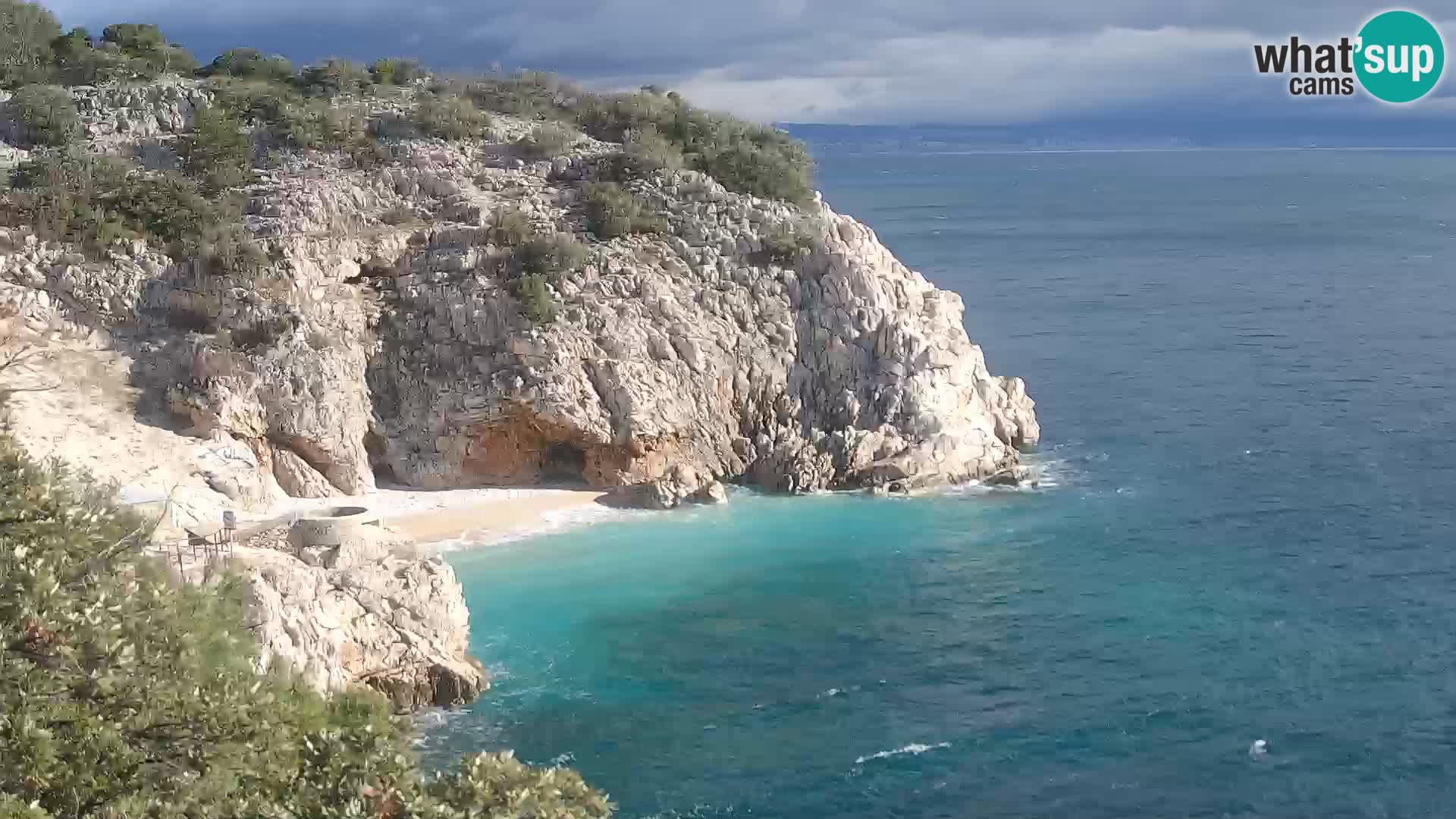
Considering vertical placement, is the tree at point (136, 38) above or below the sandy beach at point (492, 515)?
above

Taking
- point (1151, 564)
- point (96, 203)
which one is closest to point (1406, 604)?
point (1151, 564)

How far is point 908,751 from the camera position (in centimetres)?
2238

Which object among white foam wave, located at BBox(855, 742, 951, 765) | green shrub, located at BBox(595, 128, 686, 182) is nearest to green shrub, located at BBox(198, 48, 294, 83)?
green shrub, located at BBox(595, 128, 686, 182)

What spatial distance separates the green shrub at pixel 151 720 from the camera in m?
11.0

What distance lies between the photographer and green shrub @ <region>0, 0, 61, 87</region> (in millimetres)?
45594

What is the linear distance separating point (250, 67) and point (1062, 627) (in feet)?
112

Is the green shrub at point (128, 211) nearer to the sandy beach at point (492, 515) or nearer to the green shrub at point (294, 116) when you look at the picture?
the green shrub at point (294, 116)

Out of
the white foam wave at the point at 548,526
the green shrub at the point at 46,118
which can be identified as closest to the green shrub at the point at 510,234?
the white foam wave at the point at 548,526

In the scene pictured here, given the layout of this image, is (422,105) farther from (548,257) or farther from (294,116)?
(548,257)

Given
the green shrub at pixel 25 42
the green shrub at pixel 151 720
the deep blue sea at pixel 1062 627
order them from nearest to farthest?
the green shrub at pixel 151 720, the deep blue sea at pixel 1062 627, the green shrub at pixel 25 42

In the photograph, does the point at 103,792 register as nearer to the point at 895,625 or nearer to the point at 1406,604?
the point at 895,625

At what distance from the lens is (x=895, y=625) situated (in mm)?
28094

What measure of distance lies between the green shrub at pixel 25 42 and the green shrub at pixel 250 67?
4.90 meters

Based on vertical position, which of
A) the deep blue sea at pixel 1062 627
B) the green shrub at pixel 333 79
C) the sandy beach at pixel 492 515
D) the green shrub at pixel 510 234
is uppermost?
the green shrub at pixel 333 79
